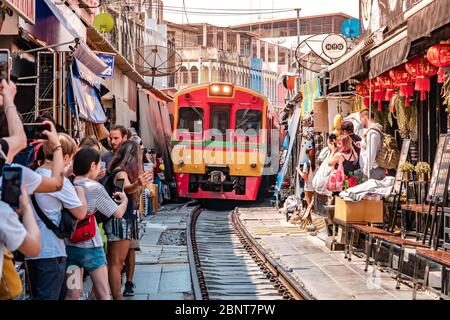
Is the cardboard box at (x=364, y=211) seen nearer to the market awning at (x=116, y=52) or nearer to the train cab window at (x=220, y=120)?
the market awning at (x=116, y=52)

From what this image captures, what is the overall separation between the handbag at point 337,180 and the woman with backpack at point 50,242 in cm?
760

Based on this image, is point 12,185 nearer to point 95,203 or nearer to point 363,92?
point 95,203

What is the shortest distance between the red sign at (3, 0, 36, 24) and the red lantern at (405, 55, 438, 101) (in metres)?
4.85

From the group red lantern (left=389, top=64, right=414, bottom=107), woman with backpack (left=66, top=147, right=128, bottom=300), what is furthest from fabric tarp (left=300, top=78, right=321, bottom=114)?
woman with backpack (left=66, top=147, right=128, bottom=300)

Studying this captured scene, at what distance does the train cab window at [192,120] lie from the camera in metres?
23.9

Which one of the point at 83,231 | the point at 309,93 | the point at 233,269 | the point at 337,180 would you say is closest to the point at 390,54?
the point at 337,180

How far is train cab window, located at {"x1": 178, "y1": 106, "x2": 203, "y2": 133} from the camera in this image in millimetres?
23906

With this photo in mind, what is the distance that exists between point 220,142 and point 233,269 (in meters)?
11.4

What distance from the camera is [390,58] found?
10.7 metres

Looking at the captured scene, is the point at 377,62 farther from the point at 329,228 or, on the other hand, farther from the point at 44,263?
the point at 44,263

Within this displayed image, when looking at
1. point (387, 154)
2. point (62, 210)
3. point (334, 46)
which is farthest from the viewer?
point (334, 46)

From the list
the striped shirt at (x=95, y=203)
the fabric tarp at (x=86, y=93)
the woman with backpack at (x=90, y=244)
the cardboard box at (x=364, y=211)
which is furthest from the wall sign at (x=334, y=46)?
the woman with backpack at (x=90, y=244)

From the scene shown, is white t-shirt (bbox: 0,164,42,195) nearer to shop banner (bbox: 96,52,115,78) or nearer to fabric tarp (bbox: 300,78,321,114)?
shop banner (bbox: 96,52,115,78)
